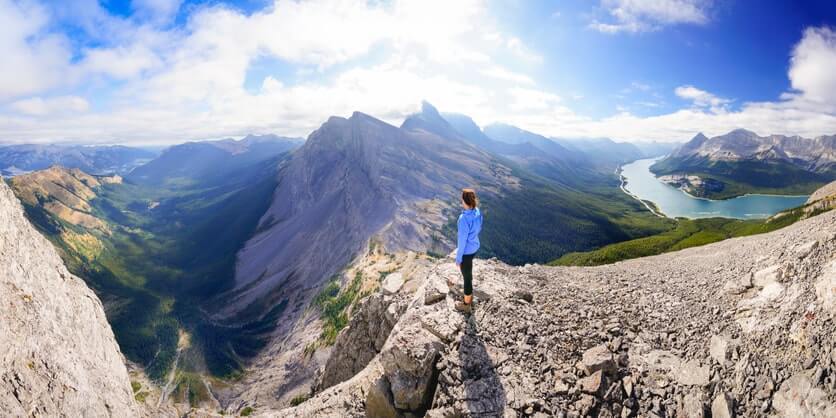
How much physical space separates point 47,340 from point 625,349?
1011 inches

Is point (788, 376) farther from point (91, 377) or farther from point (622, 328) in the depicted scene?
point (91, 377)

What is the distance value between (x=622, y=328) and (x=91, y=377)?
83.5 feet

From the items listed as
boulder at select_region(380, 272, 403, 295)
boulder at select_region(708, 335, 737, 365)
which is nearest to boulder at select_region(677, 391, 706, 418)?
boulder at select_region(708, 335, 737, 365)

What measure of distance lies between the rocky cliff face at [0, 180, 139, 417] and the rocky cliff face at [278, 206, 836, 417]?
11.1 m

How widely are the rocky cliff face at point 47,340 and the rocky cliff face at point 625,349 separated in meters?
11.1

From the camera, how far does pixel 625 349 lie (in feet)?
37.8

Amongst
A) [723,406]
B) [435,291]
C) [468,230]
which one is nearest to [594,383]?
[723,406]

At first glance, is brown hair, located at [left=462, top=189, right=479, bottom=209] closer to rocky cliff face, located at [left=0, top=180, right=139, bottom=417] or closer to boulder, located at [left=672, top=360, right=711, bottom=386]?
boulder, located at [left=672, top=360, right=711, bottom=386]

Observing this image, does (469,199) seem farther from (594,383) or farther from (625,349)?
(625,349)

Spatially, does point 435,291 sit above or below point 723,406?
above

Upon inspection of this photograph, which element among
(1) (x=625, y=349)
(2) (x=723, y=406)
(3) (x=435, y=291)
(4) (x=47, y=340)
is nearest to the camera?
(2) (x=723, y=406)

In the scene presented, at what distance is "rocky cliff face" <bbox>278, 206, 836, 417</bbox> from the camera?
916cm

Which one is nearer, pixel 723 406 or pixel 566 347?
pixel 723 406

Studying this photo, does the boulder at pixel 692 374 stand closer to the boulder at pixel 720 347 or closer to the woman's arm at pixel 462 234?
the boulder at pixel 720 347
